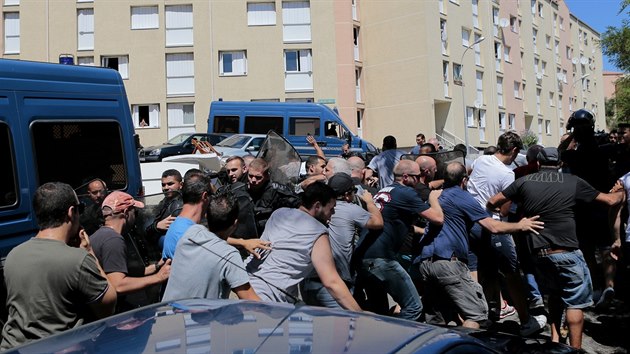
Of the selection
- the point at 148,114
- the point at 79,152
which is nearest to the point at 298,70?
the point at 148,114

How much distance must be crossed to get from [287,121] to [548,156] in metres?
20.6

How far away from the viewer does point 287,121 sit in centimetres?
2605

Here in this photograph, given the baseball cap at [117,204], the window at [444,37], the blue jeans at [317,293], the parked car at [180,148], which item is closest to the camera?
the baseball cap at [117,204]

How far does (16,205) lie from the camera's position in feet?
21.0

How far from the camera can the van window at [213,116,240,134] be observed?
26453 millimetres

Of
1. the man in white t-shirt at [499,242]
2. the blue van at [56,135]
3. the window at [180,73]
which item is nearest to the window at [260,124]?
the window at [180,73]

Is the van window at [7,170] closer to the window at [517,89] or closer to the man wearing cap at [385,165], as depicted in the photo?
the man wearing cap at [385,165]

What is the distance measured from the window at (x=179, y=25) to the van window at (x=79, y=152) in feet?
105

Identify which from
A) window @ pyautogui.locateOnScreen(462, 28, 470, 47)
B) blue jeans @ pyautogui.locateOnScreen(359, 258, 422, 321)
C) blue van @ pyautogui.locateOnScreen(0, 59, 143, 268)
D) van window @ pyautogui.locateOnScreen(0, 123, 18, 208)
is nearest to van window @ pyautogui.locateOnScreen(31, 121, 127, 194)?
blue van @ pyautogui.locateOnScreen(0, 59, 143, 268)

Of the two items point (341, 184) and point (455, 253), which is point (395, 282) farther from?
point (341, 184)

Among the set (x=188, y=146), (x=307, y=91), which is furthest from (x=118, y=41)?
(x=188, y=146)

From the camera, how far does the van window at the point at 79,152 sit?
6.87 metres

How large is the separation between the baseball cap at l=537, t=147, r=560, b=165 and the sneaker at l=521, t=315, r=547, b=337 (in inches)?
76.7

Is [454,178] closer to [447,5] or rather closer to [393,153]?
[393,153]
